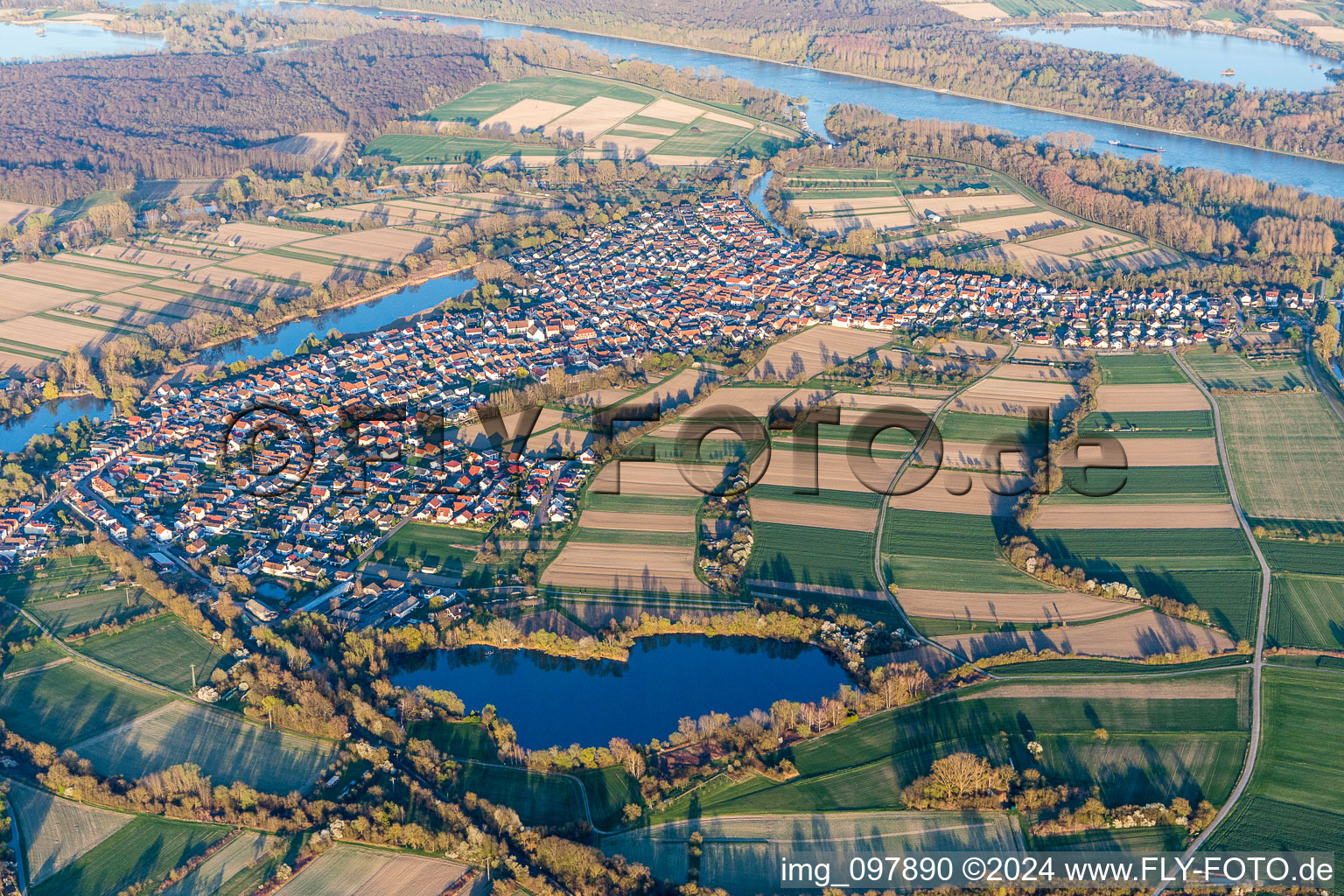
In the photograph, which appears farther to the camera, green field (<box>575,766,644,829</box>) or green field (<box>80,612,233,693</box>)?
green field (<box>80,612,233,693</box>)

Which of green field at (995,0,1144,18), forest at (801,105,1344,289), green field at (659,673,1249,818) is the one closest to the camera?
green field at (659,673,1249,818)

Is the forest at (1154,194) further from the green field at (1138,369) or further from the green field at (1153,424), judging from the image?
the green field at (1153,424)

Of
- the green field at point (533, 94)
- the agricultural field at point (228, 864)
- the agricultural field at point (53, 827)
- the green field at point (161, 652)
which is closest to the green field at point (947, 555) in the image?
the agricultural field at point (228, 864)

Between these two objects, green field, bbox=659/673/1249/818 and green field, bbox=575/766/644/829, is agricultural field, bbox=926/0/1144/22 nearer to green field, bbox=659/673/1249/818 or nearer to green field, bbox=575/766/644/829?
green field, bbox=659/673/1249/818

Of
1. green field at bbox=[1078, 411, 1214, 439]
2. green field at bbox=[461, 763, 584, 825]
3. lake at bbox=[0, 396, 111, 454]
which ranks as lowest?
green field at bbox=[461, 763, 584, 825]

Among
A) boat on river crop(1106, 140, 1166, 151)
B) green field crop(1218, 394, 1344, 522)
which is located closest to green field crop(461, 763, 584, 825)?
green field crop(1218, 394, 1344, 522)

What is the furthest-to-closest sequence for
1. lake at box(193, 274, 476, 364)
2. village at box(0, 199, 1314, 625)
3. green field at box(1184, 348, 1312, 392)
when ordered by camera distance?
lake at box(193, 274, 476, 364), green field at box(1184, 348, 1312, 392), village at box(0, 199, 1314, 625)

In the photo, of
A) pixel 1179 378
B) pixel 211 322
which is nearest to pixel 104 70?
pixel 211 322

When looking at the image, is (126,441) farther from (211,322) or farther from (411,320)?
(411,320)
